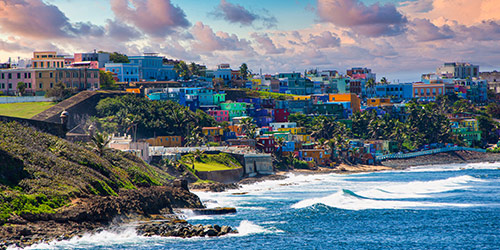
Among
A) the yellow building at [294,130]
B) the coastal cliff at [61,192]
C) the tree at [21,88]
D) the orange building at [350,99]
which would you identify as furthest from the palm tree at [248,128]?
the coastal cliff at [61,192]

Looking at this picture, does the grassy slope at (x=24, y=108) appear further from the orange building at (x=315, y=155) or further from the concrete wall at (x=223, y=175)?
the orange building at (x=315, y=155)

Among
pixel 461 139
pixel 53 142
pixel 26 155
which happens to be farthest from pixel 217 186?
pixel 461 139

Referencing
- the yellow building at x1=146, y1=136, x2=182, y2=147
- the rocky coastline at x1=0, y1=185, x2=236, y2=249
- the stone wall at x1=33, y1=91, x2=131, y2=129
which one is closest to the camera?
the rocky coastline at x1=0, y1=185, x2=236, y2=249

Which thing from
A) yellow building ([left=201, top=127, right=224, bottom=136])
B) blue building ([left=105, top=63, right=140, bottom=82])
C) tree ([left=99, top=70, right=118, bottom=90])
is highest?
blue building ([left=105, top=63, right=140, bottom=82])

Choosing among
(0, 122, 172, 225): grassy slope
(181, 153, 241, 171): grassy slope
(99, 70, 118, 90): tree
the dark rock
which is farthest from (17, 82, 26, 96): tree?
the dark rock

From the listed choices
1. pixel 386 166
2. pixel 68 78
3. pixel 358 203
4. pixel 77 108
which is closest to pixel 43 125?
pixel 358 203

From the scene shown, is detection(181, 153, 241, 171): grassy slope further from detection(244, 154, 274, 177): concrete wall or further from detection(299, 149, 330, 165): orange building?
detection(299, 149, 330, 165): orange building
